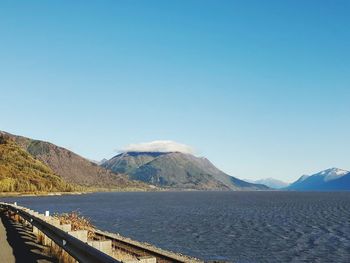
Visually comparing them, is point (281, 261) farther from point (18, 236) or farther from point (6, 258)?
point (6, 258)

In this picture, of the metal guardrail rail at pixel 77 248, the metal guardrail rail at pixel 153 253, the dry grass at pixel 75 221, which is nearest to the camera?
the metal guardrail rail at pixel 77 248

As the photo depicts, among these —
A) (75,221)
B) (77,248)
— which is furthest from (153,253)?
(77,248)

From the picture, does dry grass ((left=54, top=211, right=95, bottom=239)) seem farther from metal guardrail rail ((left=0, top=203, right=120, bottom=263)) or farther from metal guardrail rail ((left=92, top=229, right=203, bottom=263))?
metal guardrail rail ((left=0, top=203, right=120, bottom=263))

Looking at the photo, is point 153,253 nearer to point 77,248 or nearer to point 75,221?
point 75,221

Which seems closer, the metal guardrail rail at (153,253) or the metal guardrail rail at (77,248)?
the metal guardrail rail at (77,248)

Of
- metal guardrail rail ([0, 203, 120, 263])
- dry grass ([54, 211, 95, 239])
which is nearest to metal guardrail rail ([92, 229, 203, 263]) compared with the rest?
dry grass ([54, 211, 95, 239])

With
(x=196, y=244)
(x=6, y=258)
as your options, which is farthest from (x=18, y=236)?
(x=196, y=244)

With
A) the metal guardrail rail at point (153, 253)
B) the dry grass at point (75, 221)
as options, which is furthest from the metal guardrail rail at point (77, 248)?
the dry grass at point (75, 221)

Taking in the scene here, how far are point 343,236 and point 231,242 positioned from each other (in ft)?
63.5

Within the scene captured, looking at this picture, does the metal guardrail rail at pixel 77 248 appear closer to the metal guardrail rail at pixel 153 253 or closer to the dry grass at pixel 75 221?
the metal guardrail rail at pixel 153 253

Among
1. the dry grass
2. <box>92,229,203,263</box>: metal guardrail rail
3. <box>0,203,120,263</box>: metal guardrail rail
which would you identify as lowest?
<box>92,229,203,263</box>: metal guardrail rail

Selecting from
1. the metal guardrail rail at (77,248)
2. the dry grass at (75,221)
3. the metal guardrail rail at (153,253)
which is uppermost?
the metal guardrail rail at (77,248)

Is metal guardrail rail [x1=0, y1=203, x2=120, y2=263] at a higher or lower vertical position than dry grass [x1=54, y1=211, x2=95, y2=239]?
higher

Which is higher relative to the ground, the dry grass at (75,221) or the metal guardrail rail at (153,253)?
the dry grass at (75,221)
